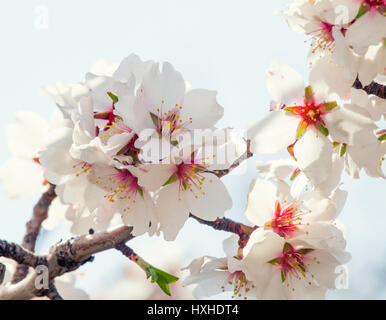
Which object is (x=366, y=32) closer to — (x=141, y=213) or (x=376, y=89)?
(x=376, y=89)

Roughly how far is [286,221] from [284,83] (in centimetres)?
37

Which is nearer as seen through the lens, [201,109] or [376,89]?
[201,109]

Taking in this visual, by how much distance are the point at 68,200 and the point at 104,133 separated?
0.71 ft

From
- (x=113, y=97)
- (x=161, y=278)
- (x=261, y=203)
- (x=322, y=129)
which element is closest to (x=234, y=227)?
(x=261, y=203)

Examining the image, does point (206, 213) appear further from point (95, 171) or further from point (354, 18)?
point (354, 18)

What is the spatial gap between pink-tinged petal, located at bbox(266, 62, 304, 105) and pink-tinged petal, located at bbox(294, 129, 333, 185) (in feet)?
0.45

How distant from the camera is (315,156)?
44.5 inches

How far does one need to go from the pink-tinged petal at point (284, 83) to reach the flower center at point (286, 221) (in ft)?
0.93

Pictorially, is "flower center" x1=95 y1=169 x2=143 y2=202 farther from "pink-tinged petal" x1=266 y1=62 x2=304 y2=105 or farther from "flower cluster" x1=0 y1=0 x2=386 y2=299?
"pink-tinged petal" x1=266 y1=62 x2=304 y2=105

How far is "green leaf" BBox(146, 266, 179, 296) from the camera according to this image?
1.25m

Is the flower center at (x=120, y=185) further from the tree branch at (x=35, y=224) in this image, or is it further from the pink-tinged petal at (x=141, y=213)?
the tree branch at (x=35, y=224)

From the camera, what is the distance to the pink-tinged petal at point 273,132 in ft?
3.86

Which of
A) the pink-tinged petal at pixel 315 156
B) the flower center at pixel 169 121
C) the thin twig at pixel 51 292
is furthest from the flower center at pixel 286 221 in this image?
the thin twig at pixel 51 292

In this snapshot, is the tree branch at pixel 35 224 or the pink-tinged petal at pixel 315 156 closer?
the pink-tinged petal at pixel 315 156
